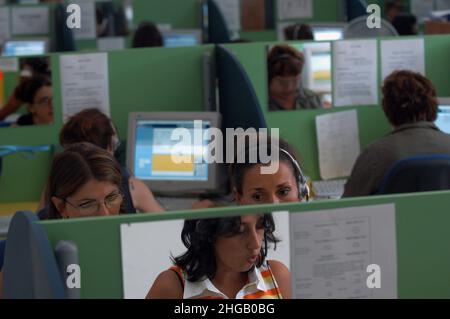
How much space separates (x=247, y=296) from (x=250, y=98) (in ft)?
7.31

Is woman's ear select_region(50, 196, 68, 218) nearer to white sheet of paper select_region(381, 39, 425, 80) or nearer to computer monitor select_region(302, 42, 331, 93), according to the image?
computer monitor select_region(302, 42, 331, 93)

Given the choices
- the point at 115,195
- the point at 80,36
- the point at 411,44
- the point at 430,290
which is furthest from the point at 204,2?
the point at 430,290

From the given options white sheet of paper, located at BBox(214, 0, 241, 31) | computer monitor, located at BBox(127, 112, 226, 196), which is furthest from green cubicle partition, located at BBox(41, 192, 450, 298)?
white sheet of paper, located at BBox(214, 0, 241, 31)

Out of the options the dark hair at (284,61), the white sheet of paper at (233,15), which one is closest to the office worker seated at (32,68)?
the dark hair at (284,61)

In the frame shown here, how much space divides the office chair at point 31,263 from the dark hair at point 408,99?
2.20 metres

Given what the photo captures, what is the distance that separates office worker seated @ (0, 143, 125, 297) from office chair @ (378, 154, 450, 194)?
88cm

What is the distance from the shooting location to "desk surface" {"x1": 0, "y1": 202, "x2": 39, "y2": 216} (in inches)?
142

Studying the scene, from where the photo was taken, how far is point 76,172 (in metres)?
2.32

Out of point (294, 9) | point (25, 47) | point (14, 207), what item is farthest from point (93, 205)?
point (294, 9)

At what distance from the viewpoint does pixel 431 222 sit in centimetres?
140

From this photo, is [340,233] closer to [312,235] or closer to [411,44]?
[312,235]

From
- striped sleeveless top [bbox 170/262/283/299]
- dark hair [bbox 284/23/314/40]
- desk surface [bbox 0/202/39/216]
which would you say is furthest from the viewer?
dark hair [bbox 284/23/314/40]

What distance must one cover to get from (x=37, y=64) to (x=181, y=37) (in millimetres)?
3309

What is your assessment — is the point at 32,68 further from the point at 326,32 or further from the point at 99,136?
the point at 326,32
